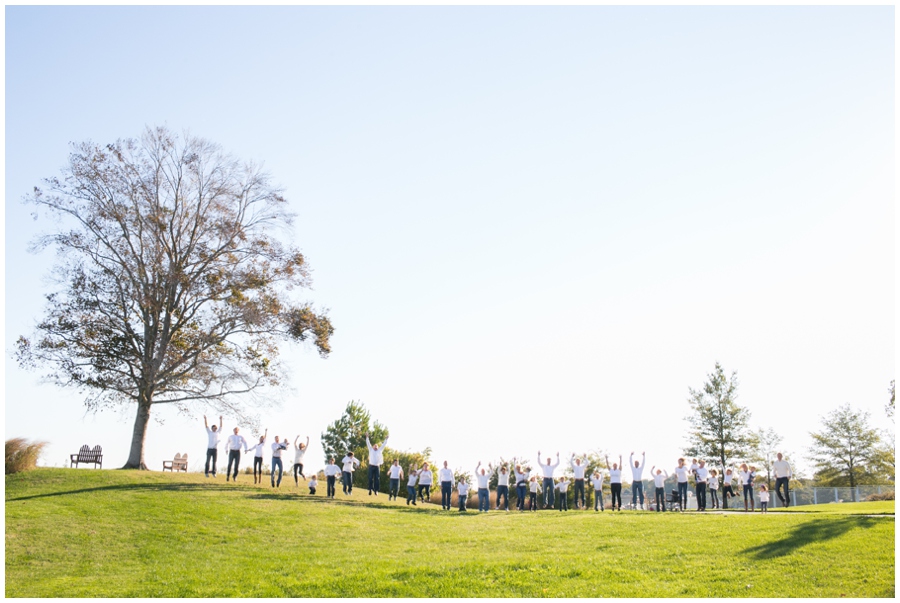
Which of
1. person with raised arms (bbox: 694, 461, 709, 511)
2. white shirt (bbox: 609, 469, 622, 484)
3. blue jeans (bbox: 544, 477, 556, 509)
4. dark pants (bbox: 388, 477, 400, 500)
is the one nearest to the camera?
white shirt (bbox: 609, 469, 622, 484)

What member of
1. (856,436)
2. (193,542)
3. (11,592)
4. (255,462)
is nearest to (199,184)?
(255,462)

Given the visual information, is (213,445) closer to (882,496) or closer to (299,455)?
(299,455)

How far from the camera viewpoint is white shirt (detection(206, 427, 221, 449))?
27.7 meters

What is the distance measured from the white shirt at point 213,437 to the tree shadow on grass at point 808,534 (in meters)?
19.9

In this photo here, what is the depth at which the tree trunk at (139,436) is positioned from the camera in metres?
31.7

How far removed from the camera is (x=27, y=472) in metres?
27.0

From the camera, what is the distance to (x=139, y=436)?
32.2 metres

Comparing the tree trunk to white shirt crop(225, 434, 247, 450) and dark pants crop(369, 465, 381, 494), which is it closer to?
white shirt crop(225, 434, 247, 450)

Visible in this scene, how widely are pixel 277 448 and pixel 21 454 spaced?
385 inches

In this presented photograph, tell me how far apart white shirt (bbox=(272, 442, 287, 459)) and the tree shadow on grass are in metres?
17.7

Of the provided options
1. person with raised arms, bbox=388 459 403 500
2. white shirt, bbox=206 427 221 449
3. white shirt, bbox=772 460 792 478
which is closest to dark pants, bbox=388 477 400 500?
person with raised arms, bbox=388 459 403 500

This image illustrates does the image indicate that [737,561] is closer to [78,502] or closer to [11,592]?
[11,592]

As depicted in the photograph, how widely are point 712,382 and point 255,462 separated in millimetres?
43565

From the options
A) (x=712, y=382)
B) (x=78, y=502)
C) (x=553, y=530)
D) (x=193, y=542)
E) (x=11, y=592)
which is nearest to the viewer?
(x=11, y=592)
